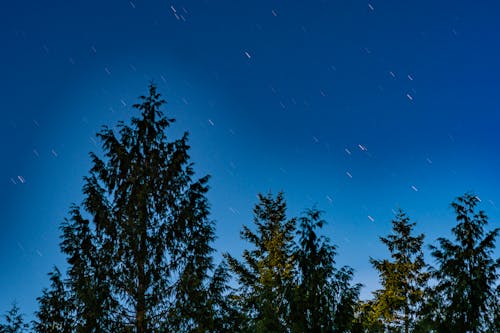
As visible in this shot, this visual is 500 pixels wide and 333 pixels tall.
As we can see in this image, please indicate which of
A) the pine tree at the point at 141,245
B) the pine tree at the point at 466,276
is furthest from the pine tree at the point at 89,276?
the pine tree at the point at 466,276

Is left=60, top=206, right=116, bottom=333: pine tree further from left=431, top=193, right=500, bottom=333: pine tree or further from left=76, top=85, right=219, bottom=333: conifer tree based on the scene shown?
left=431, top=193, right=500, bottom=333: pine tree

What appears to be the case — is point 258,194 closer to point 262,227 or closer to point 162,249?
point 262,227

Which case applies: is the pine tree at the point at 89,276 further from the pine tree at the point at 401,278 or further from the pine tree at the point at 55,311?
the pine tree at the point at 401,278

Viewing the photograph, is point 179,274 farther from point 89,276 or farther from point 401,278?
point 401,278

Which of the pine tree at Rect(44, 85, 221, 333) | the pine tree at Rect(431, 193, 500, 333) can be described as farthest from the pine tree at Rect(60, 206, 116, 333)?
the pine tree at Rect(431, 193, 500, 333)

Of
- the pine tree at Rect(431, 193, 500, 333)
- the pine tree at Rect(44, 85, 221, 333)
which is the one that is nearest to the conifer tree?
the pine tree at Rect(44, 85, 221, 333)

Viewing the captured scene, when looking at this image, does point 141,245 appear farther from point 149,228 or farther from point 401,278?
point 401,278

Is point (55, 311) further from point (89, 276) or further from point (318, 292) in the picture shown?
point (318, 292)

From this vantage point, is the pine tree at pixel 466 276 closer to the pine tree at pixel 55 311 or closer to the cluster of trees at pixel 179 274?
the cluster of trees at pixel 179 274

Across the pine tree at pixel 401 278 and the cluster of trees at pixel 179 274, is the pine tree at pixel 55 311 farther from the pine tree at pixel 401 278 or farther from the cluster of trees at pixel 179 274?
the pine tree at pixel 401 278

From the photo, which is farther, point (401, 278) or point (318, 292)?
point (401, 278)

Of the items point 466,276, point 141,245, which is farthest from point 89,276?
point 466,276

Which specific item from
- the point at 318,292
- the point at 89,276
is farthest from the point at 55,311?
the point at 318,292

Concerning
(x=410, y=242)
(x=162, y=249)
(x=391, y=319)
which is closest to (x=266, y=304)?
(x=162, y=249)
